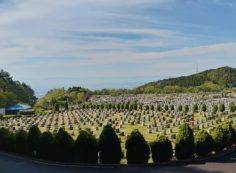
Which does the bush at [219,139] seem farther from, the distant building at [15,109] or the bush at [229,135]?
the distant building at [15,109]

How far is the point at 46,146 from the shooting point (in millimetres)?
21266

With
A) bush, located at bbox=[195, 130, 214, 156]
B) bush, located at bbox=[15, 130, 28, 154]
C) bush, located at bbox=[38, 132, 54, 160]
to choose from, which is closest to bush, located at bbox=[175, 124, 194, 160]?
bush, located at bbox=[195, 130, 214, 156]

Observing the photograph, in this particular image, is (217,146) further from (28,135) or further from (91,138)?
(28,135)

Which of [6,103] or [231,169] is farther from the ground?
[6,103]

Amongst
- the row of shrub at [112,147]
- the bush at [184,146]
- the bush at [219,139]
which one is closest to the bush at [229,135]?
the bush at [219,139]

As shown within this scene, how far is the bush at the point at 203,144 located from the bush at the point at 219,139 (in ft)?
2.80

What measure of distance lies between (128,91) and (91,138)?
4291 inches

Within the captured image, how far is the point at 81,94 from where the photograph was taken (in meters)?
116

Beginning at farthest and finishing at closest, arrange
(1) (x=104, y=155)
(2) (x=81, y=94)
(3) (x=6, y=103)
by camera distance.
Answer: (2) (x=81, y=94) < (3) (x=6, y=103) < (1) (x=104, y=155)

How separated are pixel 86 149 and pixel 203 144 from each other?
248 inches

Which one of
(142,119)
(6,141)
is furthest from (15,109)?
(6,141)

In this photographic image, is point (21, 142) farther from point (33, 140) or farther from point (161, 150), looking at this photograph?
point (161, 150)

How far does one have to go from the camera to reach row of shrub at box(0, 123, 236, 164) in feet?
65.6

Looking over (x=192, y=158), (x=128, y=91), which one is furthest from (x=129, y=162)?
(x=128, y=91)
